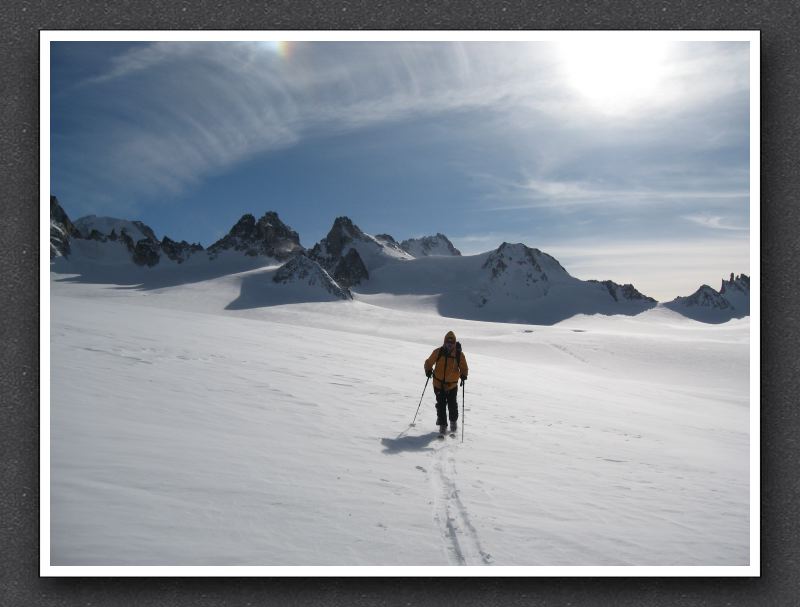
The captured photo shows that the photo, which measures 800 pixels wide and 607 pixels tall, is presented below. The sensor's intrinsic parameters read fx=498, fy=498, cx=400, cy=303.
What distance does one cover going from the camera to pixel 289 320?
49.2m

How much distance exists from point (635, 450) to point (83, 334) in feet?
26.5

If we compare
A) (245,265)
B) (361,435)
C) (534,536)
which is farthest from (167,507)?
(245,265)

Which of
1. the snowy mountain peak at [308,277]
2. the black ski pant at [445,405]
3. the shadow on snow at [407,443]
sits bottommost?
the shadow on snow at [407,443]

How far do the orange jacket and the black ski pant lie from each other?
70mm

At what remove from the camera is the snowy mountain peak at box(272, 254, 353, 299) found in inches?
3270

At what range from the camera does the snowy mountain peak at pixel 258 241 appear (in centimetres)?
12344

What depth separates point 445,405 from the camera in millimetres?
6816

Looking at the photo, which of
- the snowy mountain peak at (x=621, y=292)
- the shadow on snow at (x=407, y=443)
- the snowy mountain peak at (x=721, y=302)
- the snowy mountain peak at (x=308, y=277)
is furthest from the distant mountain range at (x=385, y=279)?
the shadow on snow at (x=407, y=443)

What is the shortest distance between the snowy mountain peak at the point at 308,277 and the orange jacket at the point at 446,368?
73.6 meters

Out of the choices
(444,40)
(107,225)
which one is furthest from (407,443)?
(107,225)

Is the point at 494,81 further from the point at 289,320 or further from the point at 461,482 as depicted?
the point at 289,320

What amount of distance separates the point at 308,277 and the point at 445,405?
3195 inches

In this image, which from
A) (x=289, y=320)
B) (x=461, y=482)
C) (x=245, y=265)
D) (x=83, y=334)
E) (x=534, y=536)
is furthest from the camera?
(x=245, y=265)

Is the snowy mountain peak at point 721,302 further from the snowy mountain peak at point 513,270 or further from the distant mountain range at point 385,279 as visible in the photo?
the snowy mountain peak at point 513,270
